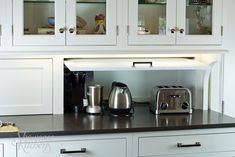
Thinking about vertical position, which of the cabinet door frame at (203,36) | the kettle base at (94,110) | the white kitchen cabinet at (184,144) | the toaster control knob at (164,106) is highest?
the cabinet door frame at (203,36)

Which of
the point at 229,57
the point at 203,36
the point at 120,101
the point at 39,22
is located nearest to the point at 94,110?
the point at 120,101

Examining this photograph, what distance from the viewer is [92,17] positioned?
9.57ft

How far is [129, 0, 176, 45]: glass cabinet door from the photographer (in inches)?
115

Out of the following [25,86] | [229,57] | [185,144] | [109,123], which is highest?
[229,57]

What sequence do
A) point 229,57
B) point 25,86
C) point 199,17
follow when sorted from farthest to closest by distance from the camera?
point 229,57 < point 199,17 < point 25,86

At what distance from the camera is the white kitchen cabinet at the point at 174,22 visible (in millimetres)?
2928

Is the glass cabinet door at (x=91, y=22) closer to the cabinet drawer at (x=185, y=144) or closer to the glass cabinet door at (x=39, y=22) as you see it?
the glass cabinet door at (x=39, y=22)

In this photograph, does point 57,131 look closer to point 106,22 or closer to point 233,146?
point 106,22

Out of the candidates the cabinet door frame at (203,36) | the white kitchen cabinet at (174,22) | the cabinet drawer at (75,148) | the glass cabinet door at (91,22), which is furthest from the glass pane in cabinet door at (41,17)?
the cabinet door frame at (203,36)

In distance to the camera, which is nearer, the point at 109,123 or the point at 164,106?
the point at 109,123

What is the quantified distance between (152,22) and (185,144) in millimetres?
883

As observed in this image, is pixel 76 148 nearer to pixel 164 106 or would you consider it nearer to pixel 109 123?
pixel 109 123

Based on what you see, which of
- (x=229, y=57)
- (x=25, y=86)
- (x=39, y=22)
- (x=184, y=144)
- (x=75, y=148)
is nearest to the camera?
(x=75, y=148)

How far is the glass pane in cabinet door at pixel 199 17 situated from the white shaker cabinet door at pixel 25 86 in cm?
103
